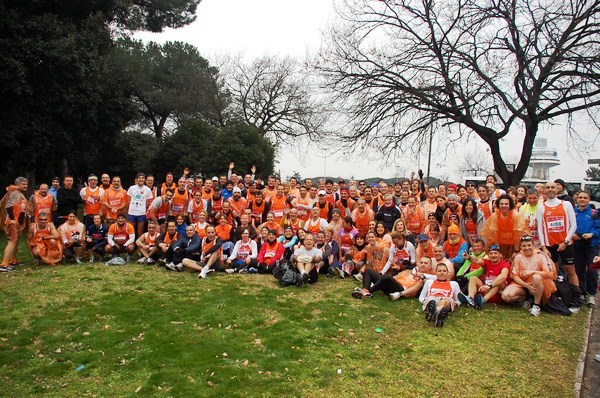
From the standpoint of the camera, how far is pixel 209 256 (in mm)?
9156

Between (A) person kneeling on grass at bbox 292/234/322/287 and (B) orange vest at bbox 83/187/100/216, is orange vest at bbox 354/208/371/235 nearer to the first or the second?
(A) person kneeling on grass at bbox 292/234/322/287

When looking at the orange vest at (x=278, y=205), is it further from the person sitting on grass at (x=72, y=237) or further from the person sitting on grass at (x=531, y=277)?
the person sitting on grass at (x=531, y=277)

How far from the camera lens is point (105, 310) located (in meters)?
6.49

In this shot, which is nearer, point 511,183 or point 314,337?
point 314,337

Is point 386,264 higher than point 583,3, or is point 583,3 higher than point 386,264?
point 583,3

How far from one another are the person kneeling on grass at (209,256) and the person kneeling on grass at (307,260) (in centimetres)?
176

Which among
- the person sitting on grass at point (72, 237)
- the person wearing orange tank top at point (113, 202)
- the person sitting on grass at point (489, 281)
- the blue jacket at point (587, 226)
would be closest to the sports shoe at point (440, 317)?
the person sitting on grass at point (489, 281)

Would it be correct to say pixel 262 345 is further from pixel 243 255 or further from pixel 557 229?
pixel 557 229

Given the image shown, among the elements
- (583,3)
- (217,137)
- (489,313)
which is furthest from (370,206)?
(217,137)

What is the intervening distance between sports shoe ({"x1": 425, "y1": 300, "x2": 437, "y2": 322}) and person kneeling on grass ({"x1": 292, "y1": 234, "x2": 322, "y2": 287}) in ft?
8.36

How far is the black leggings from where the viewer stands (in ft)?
24.3

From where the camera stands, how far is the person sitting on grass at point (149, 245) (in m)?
9.74

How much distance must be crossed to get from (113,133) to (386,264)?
13437 millimetres

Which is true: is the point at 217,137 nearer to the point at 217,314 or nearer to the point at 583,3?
the point at 583,3
